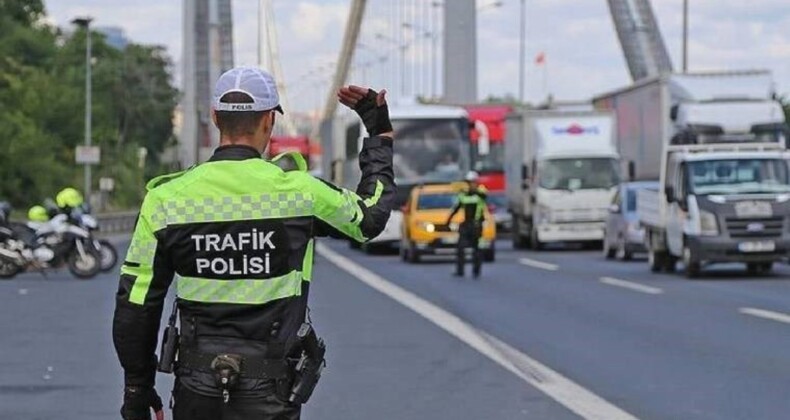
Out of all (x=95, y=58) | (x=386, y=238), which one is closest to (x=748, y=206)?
(x=386, y=238)

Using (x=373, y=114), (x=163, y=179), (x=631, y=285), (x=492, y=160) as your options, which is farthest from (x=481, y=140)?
(x=163, y=179)

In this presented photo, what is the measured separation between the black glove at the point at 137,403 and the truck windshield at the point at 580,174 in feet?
130

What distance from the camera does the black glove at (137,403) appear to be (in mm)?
5281

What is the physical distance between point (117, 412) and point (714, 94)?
85.1 ft

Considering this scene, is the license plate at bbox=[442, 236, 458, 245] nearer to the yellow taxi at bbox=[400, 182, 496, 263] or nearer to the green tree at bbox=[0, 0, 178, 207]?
the yellow taxi at bbox=[400, 182, 496, 263]

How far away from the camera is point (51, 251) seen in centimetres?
3014

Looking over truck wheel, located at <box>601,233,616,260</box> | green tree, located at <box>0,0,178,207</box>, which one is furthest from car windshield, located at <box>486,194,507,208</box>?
truck wheel, located at <box>601,233,616,260</box>

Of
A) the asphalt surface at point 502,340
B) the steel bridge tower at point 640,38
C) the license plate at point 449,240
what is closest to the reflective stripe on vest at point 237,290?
the asphalt surface at point 502,340

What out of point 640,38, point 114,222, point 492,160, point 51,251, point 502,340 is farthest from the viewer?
point 640,38

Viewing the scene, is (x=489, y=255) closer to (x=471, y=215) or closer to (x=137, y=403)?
(x=471, y=215)

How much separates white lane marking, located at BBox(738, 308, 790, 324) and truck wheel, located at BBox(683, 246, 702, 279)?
753 cm

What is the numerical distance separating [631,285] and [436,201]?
11744 millimetres

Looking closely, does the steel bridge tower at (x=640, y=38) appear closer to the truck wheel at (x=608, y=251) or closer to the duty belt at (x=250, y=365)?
the truck wheel at (x=608, y=251)

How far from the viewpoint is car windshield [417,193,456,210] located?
3828 centimetres
